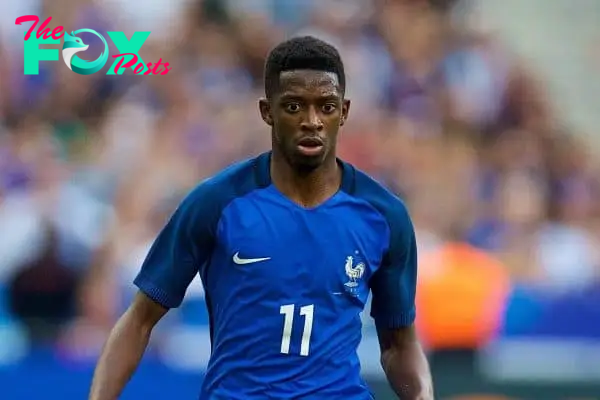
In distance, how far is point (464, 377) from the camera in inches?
341

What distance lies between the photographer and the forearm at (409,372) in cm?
435

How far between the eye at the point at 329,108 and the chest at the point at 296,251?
347mm

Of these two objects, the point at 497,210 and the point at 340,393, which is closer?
the point at 340,393

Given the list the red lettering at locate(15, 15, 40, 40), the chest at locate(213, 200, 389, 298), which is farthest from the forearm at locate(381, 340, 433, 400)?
the red lettering at locate(15, 15, 40, 40)

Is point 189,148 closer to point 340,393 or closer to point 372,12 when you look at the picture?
point 372,12

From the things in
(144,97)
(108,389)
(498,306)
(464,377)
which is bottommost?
(108,389)

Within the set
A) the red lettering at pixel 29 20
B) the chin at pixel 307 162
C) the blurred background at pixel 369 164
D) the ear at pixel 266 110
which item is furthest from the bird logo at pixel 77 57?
the chin at pixel 307 162

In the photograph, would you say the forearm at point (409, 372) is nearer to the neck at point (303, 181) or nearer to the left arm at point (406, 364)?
the left arm at point (406, 364)

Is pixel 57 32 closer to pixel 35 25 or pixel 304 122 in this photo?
Result: pixel 35 25

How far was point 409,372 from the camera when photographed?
4.37m

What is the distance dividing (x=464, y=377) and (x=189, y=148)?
274 centimetres

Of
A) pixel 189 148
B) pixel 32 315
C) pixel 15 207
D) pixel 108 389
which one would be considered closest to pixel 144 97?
pixel 189 148

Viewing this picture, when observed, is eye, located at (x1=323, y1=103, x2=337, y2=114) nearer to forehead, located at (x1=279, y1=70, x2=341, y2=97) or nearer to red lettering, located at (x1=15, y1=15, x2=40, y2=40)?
forehead, located at (x1=279, y1=70, x2=341, y2=97)

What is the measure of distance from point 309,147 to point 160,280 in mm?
672
